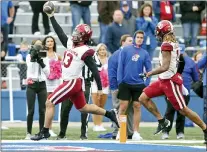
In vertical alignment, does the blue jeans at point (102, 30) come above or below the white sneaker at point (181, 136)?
above

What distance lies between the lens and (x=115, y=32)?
21.0 metres

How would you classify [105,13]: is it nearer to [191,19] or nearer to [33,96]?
[191,19]

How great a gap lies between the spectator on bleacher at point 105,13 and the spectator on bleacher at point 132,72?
612 centimetres

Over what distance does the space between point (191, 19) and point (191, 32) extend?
362mm

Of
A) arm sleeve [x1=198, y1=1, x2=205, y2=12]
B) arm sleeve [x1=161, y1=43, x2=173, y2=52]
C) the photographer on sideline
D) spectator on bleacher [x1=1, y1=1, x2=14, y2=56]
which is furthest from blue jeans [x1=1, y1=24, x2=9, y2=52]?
arm sleeve [x1=161, y1=43, x2=173, y2=52]

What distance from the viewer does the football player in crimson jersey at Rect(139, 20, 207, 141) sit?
14594 mm

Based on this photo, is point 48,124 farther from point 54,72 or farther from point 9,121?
point 9,121

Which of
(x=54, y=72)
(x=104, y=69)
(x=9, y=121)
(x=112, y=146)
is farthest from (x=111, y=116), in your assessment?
(x=9, y=121)

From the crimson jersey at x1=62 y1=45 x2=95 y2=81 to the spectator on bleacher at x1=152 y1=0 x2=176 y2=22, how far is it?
8760mm

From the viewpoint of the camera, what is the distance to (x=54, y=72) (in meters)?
16.4

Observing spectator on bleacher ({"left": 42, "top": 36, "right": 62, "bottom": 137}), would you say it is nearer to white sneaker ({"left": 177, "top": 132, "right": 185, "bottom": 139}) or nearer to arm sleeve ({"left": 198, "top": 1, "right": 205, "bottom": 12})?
white sneaker ({"left": 177, "top": 132, "right": 185, "bottom": 139})

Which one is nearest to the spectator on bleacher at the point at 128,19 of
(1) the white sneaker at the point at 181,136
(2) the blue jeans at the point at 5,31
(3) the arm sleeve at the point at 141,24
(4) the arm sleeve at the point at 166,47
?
(3) the arm sleeve at the point at 141,24

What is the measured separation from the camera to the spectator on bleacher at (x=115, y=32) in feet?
68.6

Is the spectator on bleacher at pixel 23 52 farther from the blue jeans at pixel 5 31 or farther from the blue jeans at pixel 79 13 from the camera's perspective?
the blue jeans at pixel 79 13
